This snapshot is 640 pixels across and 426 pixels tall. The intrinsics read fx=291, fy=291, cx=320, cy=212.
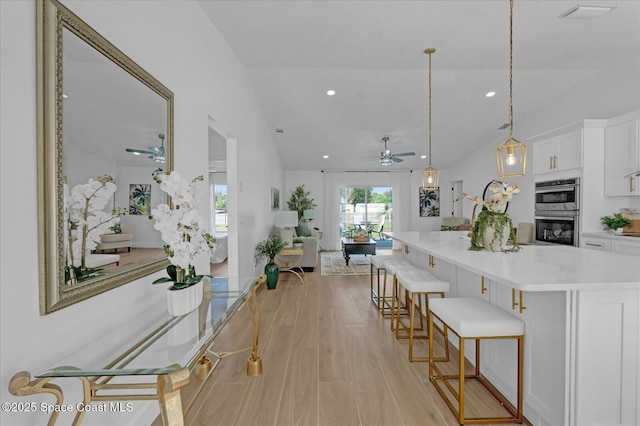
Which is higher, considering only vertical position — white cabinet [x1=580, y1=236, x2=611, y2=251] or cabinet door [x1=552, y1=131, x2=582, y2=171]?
cabinet door [x1=552, y1=131, x2=582, y2=171]

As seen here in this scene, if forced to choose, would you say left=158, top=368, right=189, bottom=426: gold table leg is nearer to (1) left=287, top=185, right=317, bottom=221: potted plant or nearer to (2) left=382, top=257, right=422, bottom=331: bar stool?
(2) left=382, top=257, right=422, bottom=331: bar stool

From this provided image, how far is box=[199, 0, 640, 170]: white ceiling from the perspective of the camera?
9.43 ft

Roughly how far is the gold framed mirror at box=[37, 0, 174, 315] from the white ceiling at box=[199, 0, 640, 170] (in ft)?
5.44

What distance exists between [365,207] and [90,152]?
345 inches

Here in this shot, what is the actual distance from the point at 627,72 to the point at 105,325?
655 cm

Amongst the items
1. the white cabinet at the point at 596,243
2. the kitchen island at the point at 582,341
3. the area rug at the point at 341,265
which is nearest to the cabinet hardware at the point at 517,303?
the kitchen island at the point at 582,341

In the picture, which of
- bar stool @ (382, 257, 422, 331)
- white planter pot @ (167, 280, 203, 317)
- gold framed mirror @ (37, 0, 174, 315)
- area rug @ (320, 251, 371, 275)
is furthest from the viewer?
area rug @ (320, 251, 371, 275)

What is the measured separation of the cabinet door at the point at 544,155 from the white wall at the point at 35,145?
5.07 meters

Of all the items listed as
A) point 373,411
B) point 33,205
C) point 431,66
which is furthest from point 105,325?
point 431,66

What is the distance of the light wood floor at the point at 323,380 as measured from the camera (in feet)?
5.99

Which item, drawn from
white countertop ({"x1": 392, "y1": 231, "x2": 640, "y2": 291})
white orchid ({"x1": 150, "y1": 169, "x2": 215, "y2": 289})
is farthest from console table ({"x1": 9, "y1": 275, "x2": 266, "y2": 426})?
white countertop ({"x1": 392, "y1": 231, "x2": 640, "y2": 291})

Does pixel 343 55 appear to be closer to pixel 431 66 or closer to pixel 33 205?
pixel 431 66

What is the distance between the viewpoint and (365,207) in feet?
31.8

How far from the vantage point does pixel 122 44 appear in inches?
61.6
